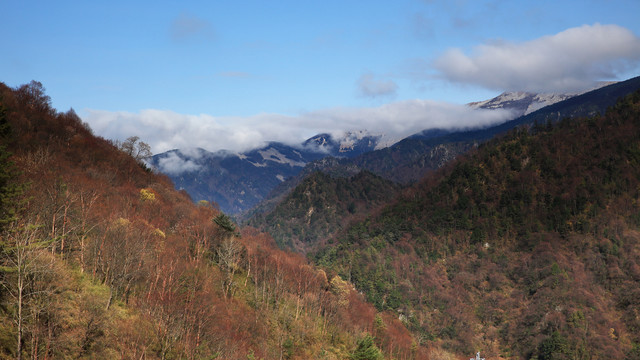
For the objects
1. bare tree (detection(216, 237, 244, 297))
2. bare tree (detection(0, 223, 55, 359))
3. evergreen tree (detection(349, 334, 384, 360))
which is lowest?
evergreen tree (detection(349, 334, 384, 360))

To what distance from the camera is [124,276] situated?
2085 inches

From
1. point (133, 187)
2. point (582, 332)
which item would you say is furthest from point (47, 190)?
point (582, 332)

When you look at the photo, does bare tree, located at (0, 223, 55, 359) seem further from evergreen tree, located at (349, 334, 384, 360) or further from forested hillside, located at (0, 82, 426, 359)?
evergreen tree, located at (349, 334, 384, 360)

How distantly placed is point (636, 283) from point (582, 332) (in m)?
51.0

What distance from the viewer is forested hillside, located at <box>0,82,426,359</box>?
1489 inches

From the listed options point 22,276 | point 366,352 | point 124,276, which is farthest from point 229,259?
point 22,276

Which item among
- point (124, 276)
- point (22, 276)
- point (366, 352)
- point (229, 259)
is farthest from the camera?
point (229, 259)

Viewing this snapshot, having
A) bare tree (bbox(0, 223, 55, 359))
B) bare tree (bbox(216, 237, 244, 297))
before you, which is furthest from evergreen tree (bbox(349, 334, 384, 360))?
bare tree (bbox(0, 223, 55, 359))

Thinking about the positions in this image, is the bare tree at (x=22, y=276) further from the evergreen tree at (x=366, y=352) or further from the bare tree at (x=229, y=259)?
the evergreen tree at (x=366, y=352)

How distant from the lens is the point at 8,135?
64.2 m

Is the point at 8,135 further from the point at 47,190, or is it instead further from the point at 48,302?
the point at 48,302

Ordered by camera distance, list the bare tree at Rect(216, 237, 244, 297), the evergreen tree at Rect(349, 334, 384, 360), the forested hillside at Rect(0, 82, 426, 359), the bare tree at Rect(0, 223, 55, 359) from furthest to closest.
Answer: the bare tree at Rect(216, 237, 244, 297), the evergreen tree at Rect(349, 334, 384, 360), the forested hillside at Rect(0, 82, 426, 359), the bare tree at Rect(0, 223, 55, 359)

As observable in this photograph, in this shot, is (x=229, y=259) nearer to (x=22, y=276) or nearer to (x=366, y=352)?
(x=366, y=352)

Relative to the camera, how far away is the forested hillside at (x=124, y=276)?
37.8m
